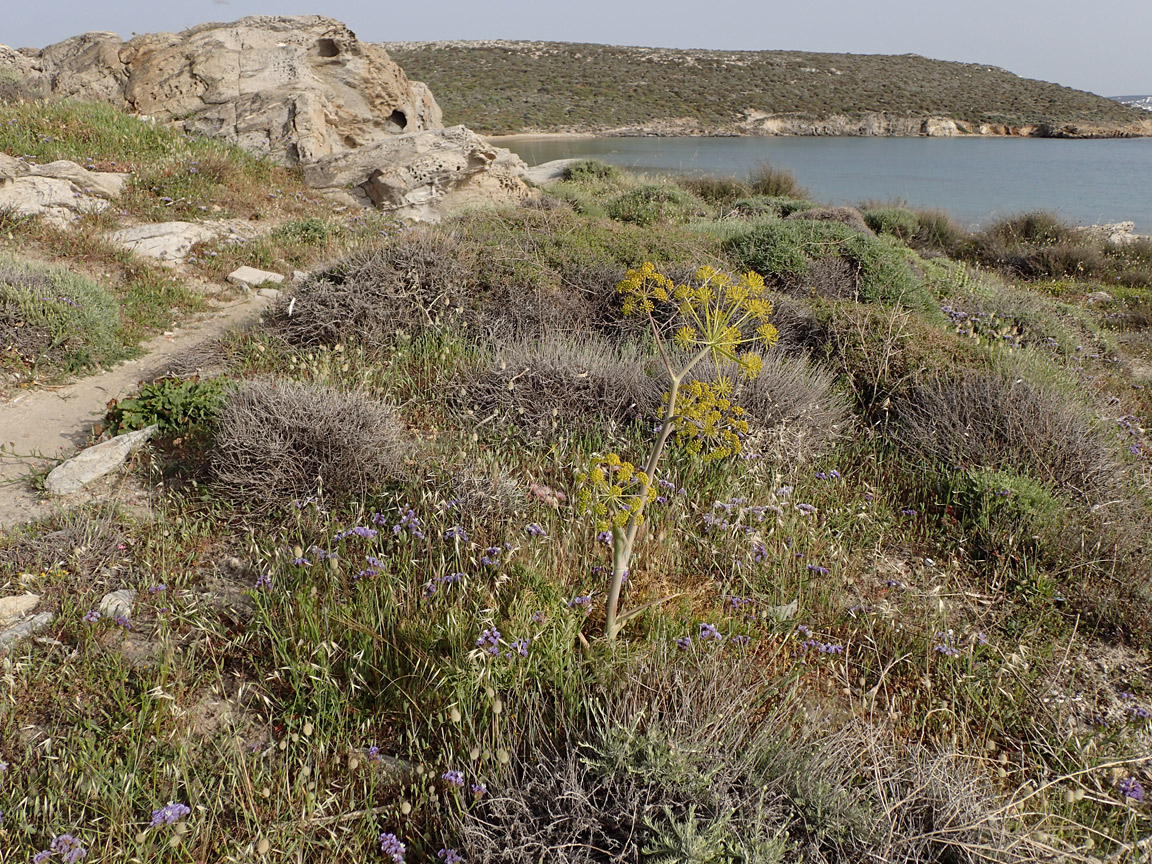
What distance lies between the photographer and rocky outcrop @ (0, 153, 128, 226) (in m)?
8.42

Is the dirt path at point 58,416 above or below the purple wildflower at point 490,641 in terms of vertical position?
below

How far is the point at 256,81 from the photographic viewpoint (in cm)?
1405

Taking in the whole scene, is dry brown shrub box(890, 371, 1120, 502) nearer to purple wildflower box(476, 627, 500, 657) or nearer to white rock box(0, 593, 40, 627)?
purple wildflower box(476, 627, 500, 657)

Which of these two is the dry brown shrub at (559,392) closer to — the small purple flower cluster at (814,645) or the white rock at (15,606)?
the small purple flower cluster at (814,645)

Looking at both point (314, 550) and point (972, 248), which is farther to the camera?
point (972, 248)

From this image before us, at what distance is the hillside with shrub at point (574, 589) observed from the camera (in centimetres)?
217

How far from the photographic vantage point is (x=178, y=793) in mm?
2293

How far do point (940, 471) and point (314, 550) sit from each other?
12.2ft

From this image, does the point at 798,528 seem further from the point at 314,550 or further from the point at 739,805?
the point at 314,550

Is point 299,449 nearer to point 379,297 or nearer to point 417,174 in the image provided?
point 379,297

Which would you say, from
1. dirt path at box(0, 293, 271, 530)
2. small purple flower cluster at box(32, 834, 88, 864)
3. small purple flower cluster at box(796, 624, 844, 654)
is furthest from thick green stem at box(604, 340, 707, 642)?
dirt path at box(0, 293, 271, 530)

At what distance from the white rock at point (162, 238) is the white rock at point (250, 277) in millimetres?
737

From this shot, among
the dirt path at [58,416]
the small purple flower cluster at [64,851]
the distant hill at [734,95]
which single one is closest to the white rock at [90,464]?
the dirt path at [58,416]

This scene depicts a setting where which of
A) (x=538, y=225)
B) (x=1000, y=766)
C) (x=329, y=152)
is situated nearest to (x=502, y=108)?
(x=329, y=152)
